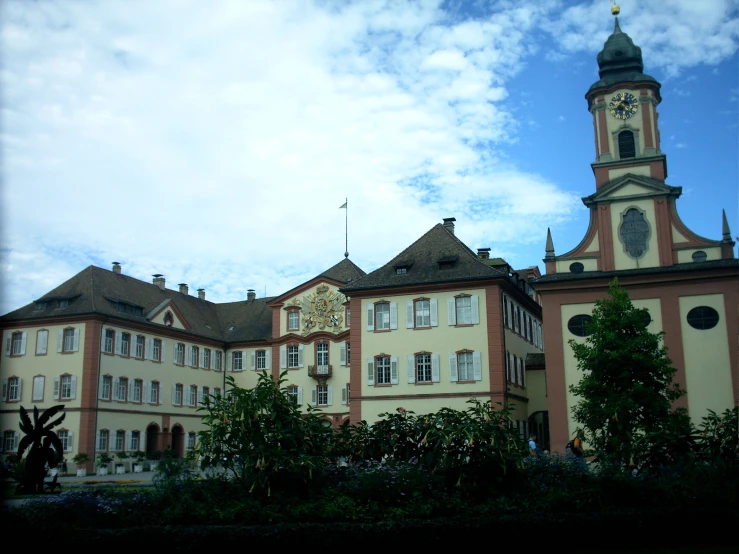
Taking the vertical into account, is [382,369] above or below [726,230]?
below

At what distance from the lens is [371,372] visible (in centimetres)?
4388

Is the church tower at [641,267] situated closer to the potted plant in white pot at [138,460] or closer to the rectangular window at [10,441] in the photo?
the potted plant in white pot at [138,460]

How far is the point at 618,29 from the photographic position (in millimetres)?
42750

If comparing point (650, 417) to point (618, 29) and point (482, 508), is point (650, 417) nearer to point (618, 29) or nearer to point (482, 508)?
point (482, 508)

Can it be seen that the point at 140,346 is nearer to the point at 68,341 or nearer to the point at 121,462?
the point at 68,341

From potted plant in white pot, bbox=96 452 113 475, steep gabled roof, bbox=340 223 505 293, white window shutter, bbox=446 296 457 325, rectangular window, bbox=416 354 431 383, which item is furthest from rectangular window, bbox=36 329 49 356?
white window shutter, bbox=446 296 457 325

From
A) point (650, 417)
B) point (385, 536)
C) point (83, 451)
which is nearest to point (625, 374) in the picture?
point (650, 417)

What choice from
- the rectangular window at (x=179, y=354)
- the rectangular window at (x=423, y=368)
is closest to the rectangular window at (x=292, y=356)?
the rectangular window at (x=179, y=354)

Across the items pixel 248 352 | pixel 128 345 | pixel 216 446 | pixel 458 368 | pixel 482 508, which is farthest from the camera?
pixel 248 352

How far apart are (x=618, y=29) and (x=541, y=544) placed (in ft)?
114

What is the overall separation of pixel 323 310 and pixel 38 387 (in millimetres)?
18923

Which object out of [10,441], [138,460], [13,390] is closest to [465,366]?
[138,460]

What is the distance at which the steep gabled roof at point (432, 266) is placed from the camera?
4347 cm

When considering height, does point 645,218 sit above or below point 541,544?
above
